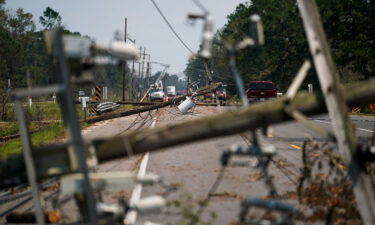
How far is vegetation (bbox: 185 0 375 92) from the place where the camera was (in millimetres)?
43312

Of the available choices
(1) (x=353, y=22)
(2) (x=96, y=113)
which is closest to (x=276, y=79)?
(1) (x=353, y=22)

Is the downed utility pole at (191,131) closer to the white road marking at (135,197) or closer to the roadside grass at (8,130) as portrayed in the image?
the white road marking at (135,197)

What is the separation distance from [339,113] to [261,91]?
3136 centimetres

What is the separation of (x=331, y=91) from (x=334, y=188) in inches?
101

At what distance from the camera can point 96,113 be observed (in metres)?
31.9

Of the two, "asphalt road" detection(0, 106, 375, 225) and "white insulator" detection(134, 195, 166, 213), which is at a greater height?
"white insulator" detection(134, 195, 166, 213)

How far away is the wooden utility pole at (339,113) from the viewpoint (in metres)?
4.66

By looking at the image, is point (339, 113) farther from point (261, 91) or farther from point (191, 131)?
point (261, 91)

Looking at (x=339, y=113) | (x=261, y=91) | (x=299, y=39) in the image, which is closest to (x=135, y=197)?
(x=339, y=113)

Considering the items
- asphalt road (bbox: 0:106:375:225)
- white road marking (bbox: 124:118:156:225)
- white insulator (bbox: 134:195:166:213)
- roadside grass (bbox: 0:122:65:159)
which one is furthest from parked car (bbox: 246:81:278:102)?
white insulator (bbox: 134:195:166:213)

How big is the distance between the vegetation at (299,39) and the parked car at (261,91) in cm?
294

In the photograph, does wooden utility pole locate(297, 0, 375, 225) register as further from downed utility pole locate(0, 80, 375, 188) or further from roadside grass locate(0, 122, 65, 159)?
roadside grass locate(0, 122, 65, 159)

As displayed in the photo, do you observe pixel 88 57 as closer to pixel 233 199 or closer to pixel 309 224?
pixel 309 224

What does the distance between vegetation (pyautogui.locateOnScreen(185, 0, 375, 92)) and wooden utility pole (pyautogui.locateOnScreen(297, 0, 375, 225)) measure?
24513 mm
